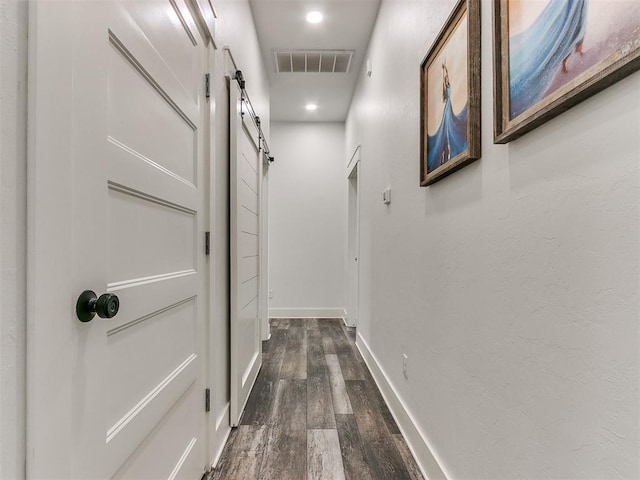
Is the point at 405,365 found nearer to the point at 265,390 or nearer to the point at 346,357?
the point at 265,390

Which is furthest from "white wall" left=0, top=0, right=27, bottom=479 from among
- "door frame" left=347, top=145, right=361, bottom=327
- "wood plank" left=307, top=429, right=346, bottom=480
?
"door frame" left=347, top=145, right=361, bottom=327

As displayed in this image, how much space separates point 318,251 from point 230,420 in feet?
9.67

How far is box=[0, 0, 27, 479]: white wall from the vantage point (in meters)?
0.50

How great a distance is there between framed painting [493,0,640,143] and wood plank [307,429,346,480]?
1.51 meters

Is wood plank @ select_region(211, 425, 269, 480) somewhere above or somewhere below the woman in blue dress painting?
below

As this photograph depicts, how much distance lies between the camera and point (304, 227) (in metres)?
4.61

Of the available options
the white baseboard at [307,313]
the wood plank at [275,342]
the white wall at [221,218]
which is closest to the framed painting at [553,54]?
the white wall at [221,218]

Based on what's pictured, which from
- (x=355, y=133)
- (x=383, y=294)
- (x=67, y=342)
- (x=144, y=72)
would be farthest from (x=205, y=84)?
(x=355, y=133)

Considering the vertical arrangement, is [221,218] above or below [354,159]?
below

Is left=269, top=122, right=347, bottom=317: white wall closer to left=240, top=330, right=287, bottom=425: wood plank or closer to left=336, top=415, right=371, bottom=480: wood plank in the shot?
left=240, top=330, right=287, bottom=425: wood plank

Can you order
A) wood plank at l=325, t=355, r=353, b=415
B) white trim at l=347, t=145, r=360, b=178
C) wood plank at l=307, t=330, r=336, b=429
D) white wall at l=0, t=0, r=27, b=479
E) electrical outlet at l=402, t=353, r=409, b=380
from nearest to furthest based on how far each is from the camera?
white wall at l=0, t=0, r=27, b=479 → electrical outlet at l=402, t=353, r=409, b=380 → wood plank at l=307, t=330, r=336, b=429 → wood plank at l=325, t=355, r=353, b=415 → white trim at l=347, t=145, r=360, b=178

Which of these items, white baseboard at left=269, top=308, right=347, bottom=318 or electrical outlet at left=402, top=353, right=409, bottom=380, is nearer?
electrical outlet at left=402, top=353, right=409, bottom=380

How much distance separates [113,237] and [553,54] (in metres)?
1.08

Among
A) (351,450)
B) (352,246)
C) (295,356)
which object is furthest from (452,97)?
(352,246)
